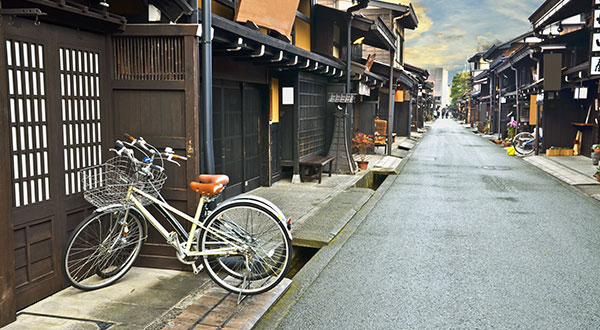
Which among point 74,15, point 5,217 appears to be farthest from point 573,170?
point 5,217

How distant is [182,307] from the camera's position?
524cm

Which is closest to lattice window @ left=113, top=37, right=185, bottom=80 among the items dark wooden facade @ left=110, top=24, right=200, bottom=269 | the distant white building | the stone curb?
dark wooden facade @ left=110, top=24, right=200, bottom=269

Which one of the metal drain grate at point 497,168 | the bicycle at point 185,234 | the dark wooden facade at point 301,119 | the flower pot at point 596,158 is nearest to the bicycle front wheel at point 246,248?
the bicycle at point 185,234

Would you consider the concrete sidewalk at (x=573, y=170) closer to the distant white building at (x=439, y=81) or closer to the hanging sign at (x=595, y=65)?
the hanging sign at (x=595, y=65)

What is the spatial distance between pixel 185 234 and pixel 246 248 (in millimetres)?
775

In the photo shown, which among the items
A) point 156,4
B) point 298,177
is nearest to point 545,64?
point 298,177

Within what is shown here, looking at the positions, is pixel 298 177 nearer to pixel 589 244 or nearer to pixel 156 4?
pixel 589 244

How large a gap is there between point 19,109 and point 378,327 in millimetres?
4117

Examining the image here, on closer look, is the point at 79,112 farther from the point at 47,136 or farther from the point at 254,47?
the point at 254,47

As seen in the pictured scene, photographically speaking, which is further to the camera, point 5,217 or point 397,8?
point 397,8

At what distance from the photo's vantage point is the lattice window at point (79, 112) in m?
5.61

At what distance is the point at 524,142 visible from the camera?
26.2 meters

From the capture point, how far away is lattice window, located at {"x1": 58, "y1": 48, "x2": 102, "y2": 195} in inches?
221

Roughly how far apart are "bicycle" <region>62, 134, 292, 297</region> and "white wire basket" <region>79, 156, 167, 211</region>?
0.03 feet
